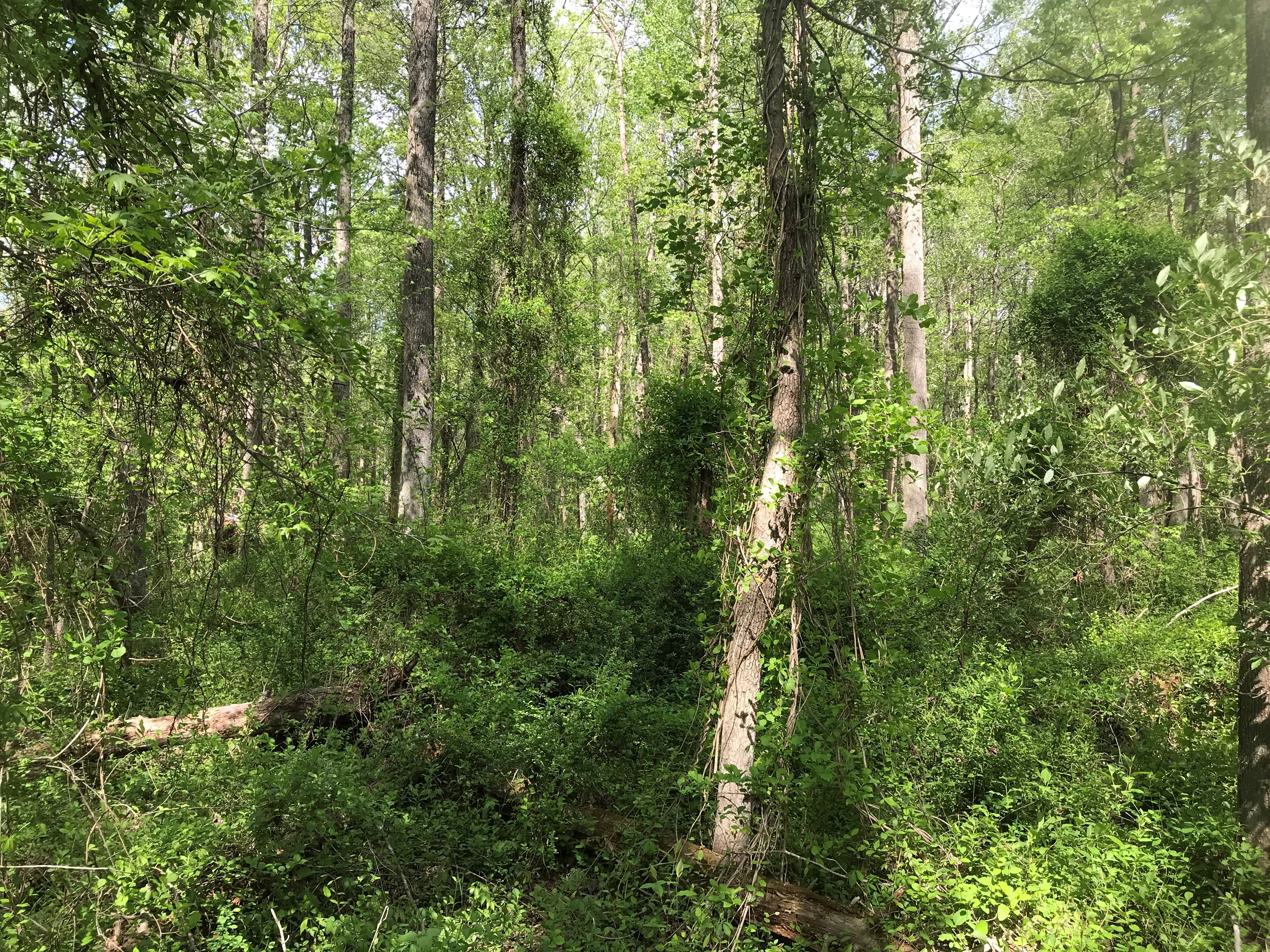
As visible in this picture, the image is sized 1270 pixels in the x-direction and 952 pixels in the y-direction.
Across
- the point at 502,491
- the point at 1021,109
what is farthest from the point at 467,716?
the point at 1021,109

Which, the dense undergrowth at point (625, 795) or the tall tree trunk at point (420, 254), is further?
the tall tree trunk at point (420, 254)

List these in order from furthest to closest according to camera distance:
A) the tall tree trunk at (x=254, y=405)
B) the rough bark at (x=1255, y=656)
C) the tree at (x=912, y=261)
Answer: the tree at (x=912, y=261) < the rough bark at (x=1255, y=656) < the tall tree trunk at (x=254, y=405)

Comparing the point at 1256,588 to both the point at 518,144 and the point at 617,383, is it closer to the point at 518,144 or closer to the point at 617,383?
the point at 518,144

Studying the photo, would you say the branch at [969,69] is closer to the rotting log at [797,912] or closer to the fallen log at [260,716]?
the rotting log at [797,912]

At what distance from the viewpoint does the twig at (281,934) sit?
3.39 metres

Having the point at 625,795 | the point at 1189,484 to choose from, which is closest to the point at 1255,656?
the point at 1189,484

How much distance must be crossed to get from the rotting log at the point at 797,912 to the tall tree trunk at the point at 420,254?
6.16 m

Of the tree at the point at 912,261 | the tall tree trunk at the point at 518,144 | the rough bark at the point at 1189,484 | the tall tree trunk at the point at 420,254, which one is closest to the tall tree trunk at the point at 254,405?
the tall tree trunk at the point at 420,254

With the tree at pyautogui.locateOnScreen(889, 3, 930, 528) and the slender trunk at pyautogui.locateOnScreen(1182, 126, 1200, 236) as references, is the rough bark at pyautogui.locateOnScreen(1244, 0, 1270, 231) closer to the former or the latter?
the slender trunk at pyautogui.locateOnScreen(1182, 126, 1200, 236)

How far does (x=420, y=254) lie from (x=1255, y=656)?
9322 mm

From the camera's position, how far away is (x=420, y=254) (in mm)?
8984

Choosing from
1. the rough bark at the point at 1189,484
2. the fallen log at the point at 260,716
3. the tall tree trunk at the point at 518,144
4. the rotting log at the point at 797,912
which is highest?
the tall tree trunk at the point at 518,144

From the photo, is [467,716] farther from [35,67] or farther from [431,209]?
[431,209]

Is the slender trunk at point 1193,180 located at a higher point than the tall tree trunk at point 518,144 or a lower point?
lower
